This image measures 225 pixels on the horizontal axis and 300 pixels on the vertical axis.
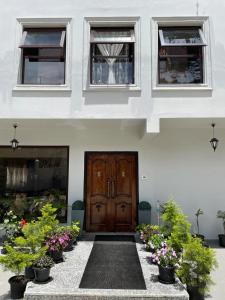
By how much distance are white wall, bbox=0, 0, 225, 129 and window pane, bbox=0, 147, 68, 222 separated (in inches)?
73.9

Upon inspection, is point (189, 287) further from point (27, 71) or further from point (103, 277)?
point (27, 71)

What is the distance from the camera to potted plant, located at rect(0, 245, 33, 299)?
4254 millimetres

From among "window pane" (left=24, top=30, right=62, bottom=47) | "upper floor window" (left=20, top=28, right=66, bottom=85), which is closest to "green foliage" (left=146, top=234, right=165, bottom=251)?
"upper floor window" (left=20, top=28, right=66, bottom=85)

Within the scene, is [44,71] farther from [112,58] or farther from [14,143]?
[14,143]

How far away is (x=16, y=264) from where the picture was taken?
4.27 m

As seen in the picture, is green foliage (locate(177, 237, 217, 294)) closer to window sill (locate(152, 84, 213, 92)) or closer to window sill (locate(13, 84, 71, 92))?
window sill (locate(152, 84, 213, 92))

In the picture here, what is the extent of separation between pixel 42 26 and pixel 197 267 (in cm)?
731

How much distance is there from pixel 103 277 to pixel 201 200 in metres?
4.52

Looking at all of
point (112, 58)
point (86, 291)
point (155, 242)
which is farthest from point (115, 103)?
point (86, 291)

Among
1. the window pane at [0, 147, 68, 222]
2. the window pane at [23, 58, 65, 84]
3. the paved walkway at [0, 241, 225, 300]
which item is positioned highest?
the window pane at [23, 58, 65, 84]

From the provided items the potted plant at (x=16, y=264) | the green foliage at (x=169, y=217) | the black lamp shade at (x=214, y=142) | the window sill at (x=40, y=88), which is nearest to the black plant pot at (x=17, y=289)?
the potted plant at (x=16, y=264)

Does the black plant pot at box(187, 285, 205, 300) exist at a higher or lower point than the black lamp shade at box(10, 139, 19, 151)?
lower

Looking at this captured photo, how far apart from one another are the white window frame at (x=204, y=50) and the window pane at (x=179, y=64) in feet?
0.78

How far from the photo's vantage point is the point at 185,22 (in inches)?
297
